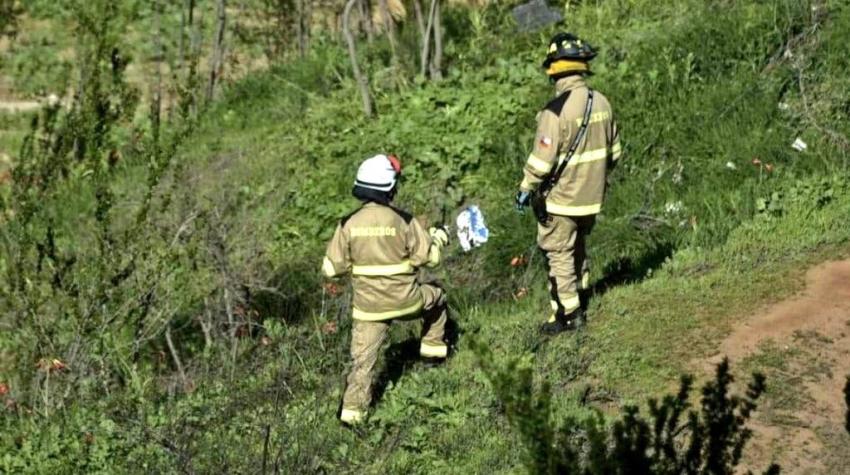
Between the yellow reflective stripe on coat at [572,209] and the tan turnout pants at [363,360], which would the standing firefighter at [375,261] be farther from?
the yellow reflective stripe on coat at [572,209]

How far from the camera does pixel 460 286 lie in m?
8.47

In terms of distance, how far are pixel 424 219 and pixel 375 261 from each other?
3.95 meters

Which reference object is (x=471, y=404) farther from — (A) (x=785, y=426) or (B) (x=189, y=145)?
(B) (x=189, y=145)

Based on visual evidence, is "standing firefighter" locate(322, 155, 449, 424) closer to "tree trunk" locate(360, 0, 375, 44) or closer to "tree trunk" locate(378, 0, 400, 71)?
"tree trunk" locate(378, 0, 400, 71)

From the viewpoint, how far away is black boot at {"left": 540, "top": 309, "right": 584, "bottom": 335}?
6.76m

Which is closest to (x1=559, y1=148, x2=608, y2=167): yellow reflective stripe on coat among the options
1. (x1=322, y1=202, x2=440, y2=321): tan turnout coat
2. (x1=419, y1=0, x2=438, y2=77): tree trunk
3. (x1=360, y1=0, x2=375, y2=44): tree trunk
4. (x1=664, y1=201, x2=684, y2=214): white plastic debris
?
(x1=322, y1=202, x2=440, y2=321): tan turnout coat

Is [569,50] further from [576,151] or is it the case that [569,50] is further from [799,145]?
[799,145]

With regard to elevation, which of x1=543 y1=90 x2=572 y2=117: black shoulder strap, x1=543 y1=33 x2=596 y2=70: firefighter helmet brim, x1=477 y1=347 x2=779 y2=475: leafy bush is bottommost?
x1=477 y1=347 x2=779 y2=475: leafy bush

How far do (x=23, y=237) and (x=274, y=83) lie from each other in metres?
6.19

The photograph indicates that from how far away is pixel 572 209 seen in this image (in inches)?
255

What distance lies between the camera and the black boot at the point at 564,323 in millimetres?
6762

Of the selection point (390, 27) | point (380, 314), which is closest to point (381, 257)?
point (380, 314)

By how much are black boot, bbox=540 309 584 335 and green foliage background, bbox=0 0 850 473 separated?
14 cm

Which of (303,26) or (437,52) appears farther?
(303,26)
